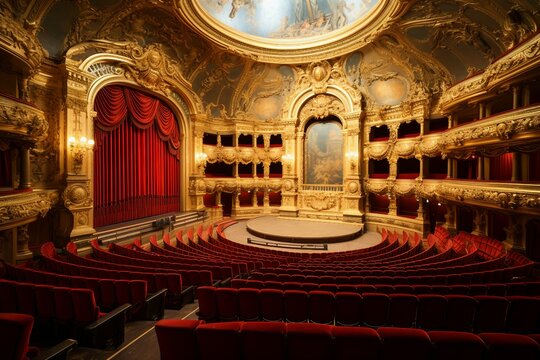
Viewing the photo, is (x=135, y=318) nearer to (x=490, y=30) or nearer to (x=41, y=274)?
(x=41, y=274)

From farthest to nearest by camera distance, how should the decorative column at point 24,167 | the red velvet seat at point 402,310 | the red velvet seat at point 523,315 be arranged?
the decorative column at point 24,167, the red velvet seat at point 402,310, the red velvet seat at point 523,315

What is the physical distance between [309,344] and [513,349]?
1431 millimetres

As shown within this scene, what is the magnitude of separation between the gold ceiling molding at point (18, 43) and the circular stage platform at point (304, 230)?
10056 mm

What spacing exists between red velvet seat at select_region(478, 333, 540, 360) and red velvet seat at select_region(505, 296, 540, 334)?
151cm

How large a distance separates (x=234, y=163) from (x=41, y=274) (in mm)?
14367

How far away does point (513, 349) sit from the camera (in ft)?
6.00

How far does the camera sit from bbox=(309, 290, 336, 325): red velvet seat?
10.5ft

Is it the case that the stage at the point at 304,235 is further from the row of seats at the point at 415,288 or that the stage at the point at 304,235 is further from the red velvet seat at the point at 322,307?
the red velvet seat at the point at 322,307

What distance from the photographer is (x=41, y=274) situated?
4.01 m

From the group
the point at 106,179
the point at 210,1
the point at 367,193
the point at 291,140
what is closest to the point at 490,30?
the point at 367,193

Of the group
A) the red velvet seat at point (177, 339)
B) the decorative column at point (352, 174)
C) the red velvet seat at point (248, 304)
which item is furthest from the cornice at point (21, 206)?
the decorative column at point (352, 174)

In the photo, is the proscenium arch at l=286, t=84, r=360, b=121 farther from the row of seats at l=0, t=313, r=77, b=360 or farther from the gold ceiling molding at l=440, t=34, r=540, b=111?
the row of seats at l=0, t=313, r=77, b=360

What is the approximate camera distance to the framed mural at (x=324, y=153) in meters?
16.8

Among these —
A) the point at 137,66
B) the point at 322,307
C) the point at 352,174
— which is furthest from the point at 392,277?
the point at 137,66
